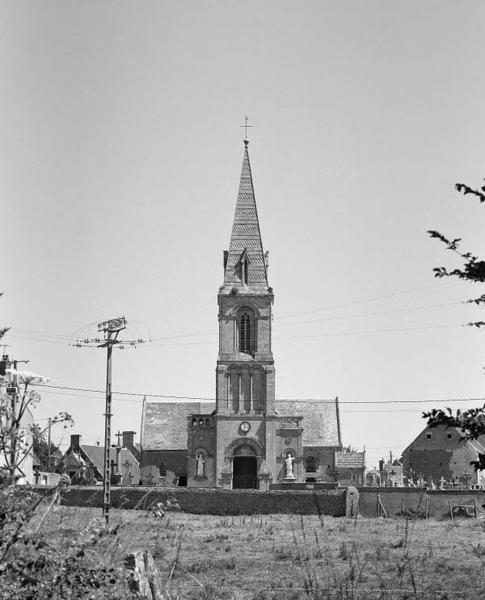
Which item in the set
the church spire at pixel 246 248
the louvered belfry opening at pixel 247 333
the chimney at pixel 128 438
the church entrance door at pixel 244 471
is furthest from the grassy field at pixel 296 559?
the chimney at pixel 128 438

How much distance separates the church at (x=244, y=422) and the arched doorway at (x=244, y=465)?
0.05 m

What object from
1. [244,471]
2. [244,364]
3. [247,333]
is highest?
[247,333]

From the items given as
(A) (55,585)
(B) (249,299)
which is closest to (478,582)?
(A) (55,585)

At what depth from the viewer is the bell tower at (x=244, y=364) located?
74213 mm

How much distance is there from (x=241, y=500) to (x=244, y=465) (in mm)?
28888

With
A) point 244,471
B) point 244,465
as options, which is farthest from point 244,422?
point 244,471

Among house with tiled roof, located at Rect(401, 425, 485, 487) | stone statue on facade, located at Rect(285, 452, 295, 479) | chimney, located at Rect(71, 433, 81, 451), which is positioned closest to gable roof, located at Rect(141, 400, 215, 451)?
chimney, located at Rect(71, 433, 81, 451)

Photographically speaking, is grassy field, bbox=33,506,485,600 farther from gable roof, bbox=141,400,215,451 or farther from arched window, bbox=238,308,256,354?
gable roof, bbox=141,400,215,451

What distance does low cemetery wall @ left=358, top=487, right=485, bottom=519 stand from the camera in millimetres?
45938

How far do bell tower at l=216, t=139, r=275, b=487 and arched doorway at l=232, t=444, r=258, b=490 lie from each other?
0.26 feet

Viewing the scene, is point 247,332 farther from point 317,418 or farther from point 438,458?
point 438,458

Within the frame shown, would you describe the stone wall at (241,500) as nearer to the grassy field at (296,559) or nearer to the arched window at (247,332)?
the grassy field at (296,559)

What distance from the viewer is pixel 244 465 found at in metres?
74.4

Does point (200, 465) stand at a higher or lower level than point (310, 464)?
lower
